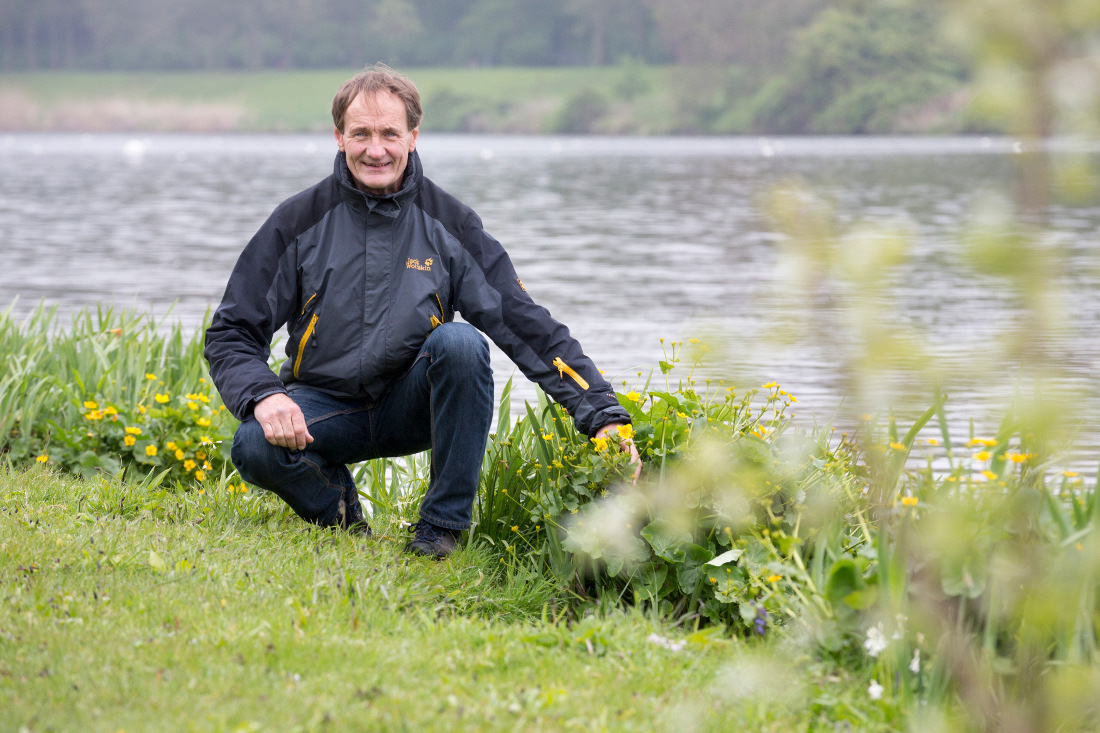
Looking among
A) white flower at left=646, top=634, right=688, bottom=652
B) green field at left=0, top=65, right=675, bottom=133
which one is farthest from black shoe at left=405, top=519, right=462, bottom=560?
green field at left=0, top=65, right=675, bottom=133

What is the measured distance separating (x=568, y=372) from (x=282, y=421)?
88cm

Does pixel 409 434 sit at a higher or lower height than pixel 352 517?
higher

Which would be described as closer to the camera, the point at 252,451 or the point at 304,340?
the point at 252,451

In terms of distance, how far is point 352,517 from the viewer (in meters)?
3.88

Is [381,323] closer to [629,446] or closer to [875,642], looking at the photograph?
[629,446]

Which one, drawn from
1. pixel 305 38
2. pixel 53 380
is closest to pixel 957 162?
pixel 53 380

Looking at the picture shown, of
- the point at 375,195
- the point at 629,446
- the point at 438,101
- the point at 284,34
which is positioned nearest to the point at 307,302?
the point at 375,195

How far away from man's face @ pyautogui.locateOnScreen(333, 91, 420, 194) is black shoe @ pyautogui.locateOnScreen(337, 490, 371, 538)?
1071mm

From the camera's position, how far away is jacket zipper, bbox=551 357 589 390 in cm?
346

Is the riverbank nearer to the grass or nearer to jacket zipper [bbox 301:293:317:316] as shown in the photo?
jacket zipper [bbox 301:293:317:316]

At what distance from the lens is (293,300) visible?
3.65m

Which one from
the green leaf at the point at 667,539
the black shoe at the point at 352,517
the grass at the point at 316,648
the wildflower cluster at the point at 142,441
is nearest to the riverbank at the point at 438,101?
the wildflower cluster at the point at 142,441

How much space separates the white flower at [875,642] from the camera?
2525 millimetres

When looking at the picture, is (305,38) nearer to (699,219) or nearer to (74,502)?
(699,219)
